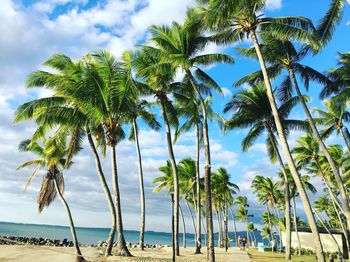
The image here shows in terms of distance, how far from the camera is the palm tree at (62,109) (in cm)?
1869

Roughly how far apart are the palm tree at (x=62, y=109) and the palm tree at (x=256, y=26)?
807 centimetres

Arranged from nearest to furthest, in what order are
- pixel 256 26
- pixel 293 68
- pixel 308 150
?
Result: pixel 256 26 < pixel 293 68 < pixel 308 150

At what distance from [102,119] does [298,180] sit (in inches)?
409

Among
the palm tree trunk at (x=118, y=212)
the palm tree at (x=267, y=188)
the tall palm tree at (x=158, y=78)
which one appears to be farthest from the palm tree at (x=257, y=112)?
the palm tree at (x=267, y=188)

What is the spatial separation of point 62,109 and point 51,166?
6.52 meters

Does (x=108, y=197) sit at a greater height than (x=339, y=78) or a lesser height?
lesser

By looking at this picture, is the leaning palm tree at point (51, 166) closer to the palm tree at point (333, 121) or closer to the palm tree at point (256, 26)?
the palm tree at point (256, 26)

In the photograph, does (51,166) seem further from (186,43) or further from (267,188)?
(267,188)

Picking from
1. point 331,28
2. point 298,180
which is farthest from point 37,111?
point 331,28

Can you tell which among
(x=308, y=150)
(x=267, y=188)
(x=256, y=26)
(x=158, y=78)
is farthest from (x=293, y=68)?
(x=267, y=188)

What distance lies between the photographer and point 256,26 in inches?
670

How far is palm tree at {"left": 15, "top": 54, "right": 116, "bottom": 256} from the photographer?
18.7m

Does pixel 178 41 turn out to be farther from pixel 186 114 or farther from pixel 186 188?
pixel 186 188

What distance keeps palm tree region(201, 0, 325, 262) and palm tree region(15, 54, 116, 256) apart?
8068 millimetres
